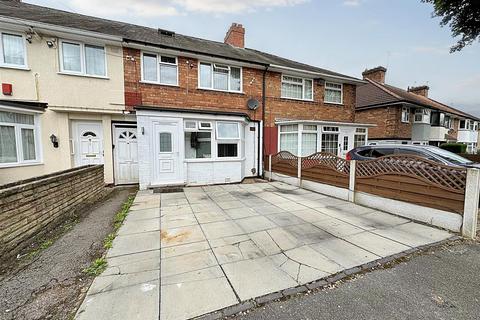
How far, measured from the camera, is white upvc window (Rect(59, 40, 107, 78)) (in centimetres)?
738

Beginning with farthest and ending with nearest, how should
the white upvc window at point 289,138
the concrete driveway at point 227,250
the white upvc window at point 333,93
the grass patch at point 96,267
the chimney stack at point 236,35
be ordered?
the chimney stack at point 236,35
the white upvc window at point 333,93
the white upvc window at point 289,138
the grass patch at point 96,267
the concrete driveway at point 227,250

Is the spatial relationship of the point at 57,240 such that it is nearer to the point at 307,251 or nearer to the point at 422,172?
the point at 307,251

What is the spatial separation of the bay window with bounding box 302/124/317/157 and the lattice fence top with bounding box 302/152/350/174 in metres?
2.37

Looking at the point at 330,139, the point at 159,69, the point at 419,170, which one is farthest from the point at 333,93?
the point at 159,69

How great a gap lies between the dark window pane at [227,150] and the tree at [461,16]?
9.86 m

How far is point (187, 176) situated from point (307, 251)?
222 inches

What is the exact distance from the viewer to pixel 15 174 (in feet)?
21.6

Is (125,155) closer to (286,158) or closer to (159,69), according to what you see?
(159,69)

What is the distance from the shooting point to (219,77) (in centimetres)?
959

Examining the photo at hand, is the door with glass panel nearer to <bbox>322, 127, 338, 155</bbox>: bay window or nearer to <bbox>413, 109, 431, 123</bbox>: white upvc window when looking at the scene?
<bbox>322, 127, 338, 155</bbox>: bay window

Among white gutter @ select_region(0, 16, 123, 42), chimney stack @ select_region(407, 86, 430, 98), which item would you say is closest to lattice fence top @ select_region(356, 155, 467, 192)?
white gutter @ select_region(0, 16, 123, 42)

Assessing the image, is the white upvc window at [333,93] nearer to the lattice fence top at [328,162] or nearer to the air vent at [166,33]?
the lattice fence top at [328,162]

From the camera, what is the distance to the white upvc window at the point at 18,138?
6.39 meters

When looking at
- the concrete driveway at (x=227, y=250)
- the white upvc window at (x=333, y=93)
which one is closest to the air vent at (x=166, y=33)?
the white upvc window at (x=333, y=93)
